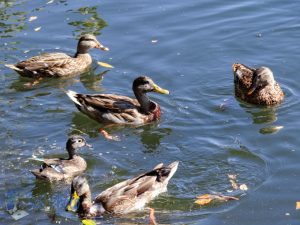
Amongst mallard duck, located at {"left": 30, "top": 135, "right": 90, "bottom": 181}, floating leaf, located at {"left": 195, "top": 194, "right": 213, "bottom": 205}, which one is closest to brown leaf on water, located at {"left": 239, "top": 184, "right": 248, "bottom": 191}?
floating leaf, located at {"left": 195, "top": 194, "right": 213, "bottom": 205}

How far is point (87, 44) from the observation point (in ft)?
51.4

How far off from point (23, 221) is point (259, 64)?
6.29 meters

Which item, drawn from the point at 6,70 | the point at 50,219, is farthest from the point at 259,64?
the point at 50,219

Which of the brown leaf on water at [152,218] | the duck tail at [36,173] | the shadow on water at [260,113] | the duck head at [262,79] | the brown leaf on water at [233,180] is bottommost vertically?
the brown leaf on water at [152,218]

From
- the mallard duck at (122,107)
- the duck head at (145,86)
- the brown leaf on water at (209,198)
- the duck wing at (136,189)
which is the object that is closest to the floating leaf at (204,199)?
the brown leaf on water at (209,198)

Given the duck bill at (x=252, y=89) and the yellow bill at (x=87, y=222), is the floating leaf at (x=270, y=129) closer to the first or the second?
the duck bill at (x=252, y=89)

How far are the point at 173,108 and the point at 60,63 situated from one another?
9.41ft

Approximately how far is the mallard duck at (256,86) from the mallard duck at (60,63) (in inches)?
117

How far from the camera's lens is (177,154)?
12047 millimetres

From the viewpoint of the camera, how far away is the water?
35.4 ft

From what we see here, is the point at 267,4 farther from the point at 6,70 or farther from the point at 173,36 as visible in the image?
the point at 6,70

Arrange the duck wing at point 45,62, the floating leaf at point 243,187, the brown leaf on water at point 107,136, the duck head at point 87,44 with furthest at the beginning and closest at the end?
the duck head at point 87,44 < the duck wing at point 45,62 < the brown leaf on water at point 107,136 < the floating leaf at point 243,187

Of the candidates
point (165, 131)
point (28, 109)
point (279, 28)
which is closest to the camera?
point (165, 131)

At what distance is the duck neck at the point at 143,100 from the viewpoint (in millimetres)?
13484
